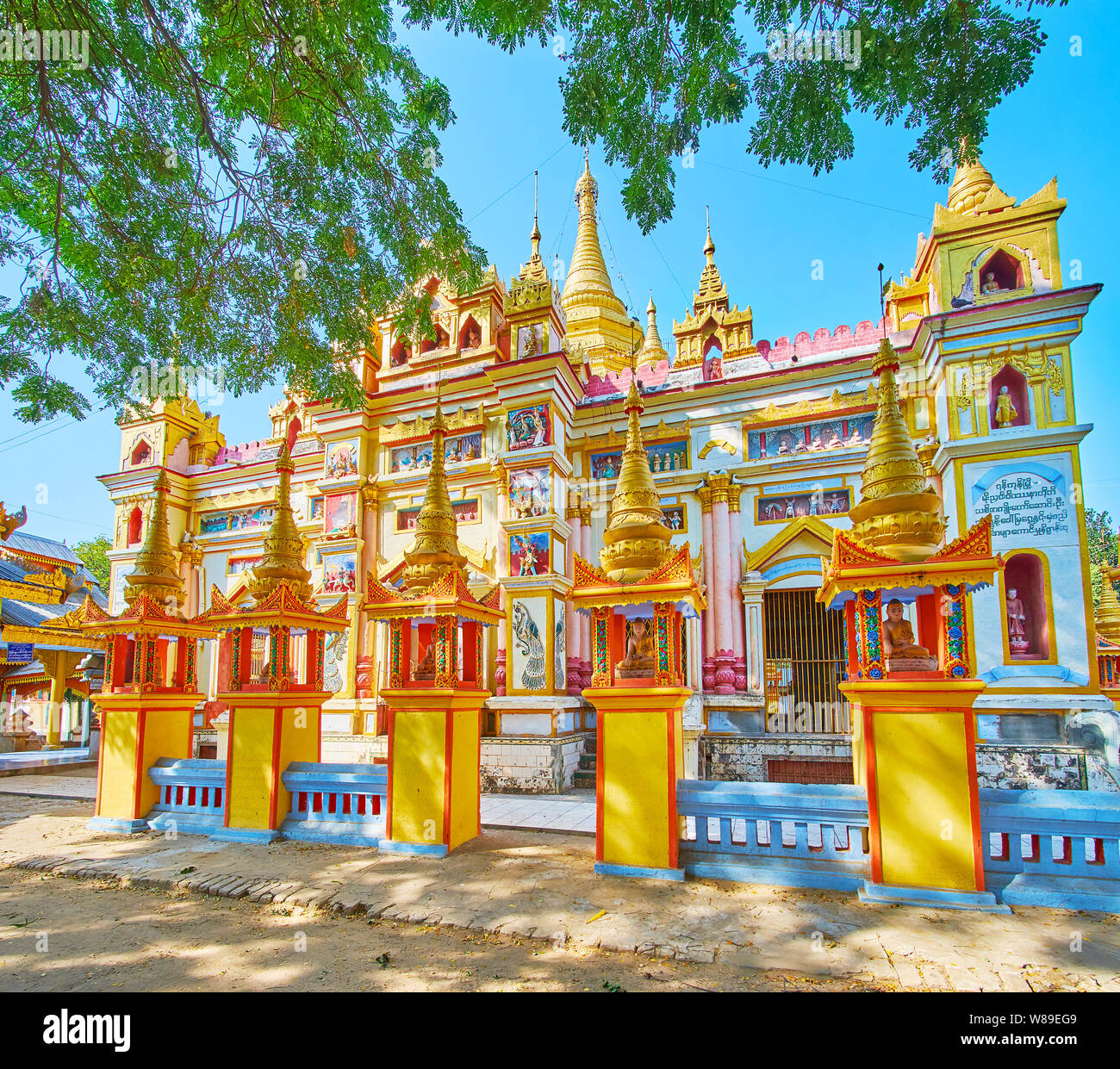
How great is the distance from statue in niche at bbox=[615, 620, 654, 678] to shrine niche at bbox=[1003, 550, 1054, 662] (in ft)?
23.1

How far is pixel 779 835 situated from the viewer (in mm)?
5586

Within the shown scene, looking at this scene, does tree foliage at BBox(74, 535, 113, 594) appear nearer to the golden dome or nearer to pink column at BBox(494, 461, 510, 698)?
pink column at BBox(494, 461, 510, 698)

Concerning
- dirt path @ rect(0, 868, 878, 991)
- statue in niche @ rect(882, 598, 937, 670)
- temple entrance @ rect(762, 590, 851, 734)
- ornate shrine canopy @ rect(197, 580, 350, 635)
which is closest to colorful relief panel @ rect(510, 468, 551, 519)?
temple entrance @ rect(762, 590, 851, 734)

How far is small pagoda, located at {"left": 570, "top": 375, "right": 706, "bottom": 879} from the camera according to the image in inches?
229

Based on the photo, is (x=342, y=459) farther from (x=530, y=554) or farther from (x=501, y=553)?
(x=530, y=554)

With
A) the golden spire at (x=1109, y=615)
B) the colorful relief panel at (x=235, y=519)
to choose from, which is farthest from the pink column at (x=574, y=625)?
the golden spire at (x=1109, y=615)

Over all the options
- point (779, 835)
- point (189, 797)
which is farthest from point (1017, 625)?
point (189, 797)

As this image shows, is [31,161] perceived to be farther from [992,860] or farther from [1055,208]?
[1055,208]

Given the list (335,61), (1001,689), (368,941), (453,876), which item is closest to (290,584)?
(453,876)

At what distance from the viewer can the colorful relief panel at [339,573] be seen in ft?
47.2

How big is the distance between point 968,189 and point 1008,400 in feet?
14.0

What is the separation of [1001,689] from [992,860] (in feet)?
19.2

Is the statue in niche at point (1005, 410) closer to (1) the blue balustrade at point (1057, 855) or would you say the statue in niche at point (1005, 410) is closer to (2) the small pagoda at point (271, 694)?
(1) the blue balustrade at point (1057, 855)
